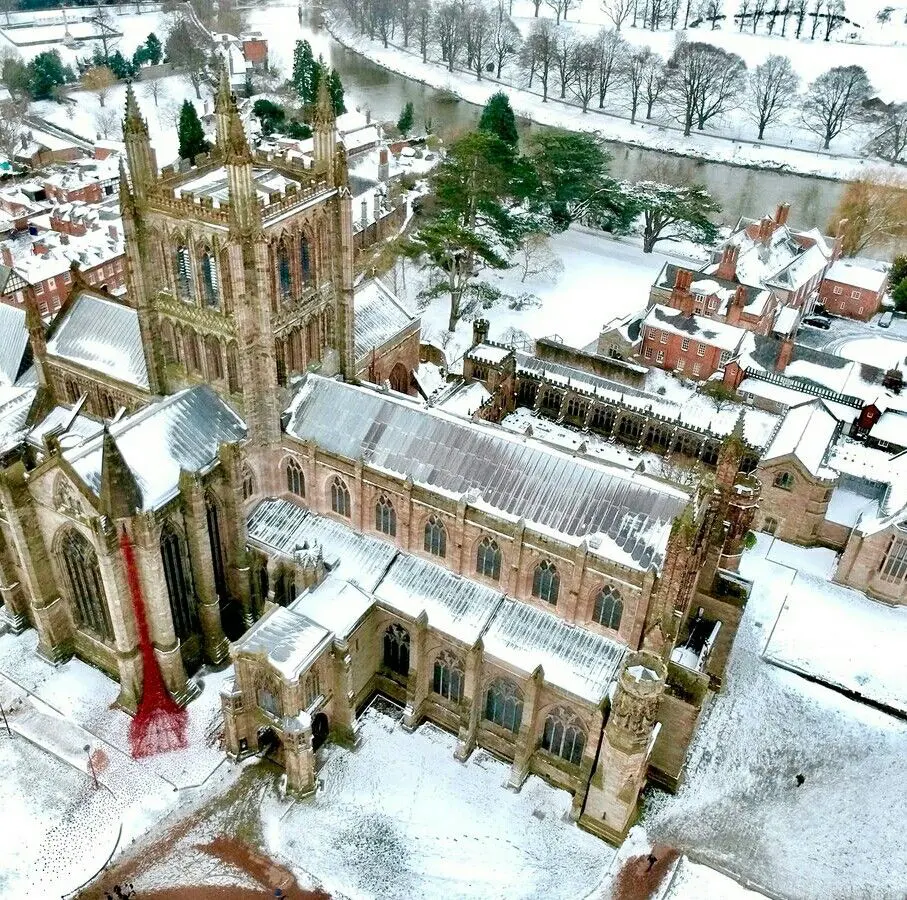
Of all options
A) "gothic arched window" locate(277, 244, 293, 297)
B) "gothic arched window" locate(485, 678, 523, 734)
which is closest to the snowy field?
"gothic arched window" locate(485, 678, 523, 734)

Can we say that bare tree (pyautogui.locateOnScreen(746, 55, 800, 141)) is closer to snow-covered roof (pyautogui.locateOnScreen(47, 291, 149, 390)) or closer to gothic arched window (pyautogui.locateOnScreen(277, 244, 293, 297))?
snow-covered roof (pyautogui.locateOnScreen(47, 291, 149, 390))

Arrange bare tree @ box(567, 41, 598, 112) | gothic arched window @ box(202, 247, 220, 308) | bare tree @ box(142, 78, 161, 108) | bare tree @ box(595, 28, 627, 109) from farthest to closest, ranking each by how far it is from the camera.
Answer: bare tree @ box(595, 28, 627, 109), bare tree @ box(567, 41, 598, 112), bare tree @ box(142, 78, 161, 108), gothic arched window @ box(202, 247, 220, 308)

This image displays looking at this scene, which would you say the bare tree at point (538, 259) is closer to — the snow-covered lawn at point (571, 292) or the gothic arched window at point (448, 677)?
the snow-covered lawn at point (571, 292)

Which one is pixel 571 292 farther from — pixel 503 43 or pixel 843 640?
pixel 503 43

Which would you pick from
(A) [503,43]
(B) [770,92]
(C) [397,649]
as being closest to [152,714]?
(C) [397,649]

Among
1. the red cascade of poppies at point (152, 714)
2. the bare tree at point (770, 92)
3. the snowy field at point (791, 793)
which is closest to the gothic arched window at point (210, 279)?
the red cascade of poppies at point (152, 714)

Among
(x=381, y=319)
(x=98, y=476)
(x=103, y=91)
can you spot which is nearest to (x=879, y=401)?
(x=381, y=319)
